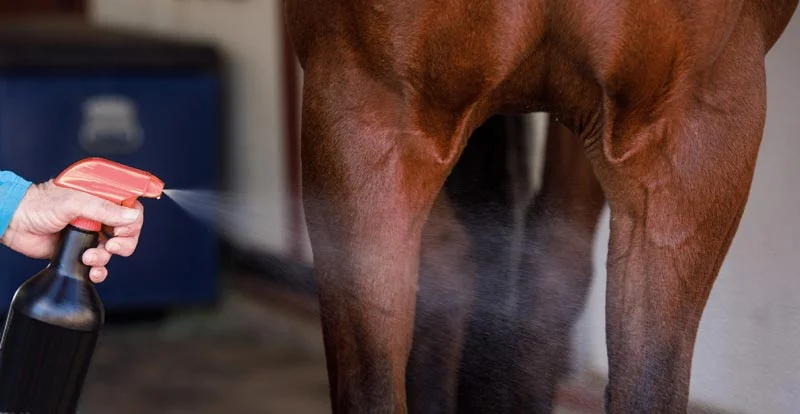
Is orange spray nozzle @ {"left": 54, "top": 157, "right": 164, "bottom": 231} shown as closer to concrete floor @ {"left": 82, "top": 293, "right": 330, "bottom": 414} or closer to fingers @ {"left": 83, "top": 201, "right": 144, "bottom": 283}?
fingers @ {"left": 83, "top": 201, "right": 144, "bottom": 283}

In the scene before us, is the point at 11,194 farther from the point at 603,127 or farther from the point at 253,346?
the point at 253,346

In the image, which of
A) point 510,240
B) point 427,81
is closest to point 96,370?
point 510,240

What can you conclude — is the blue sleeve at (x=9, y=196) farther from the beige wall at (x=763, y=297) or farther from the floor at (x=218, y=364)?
the floor at (x=218, y=364)

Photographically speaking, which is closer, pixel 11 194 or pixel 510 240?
pixel 11 194

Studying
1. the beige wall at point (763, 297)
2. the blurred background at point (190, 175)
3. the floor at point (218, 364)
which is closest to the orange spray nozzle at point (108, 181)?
the beige wall at point (763, 297)

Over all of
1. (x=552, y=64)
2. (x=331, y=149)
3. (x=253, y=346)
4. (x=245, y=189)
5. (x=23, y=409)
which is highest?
(x=552, y=64)

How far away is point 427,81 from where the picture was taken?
104 centimetres

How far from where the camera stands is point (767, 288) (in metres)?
1.83

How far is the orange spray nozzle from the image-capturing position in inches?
39.4

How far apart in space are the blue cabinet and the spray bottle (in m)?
2.10

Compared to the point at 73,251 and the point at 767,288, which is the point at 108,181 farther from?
the point at 767,288

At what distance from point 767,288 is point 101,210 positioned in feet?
3.93

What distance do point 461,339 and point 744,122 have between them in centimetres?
65

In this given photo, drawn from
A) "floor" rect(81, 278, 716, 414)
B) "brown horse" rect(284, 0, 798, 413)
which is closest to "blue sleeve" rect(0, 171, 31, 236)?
"brown horse" rect(284, 0, 798, 413)
